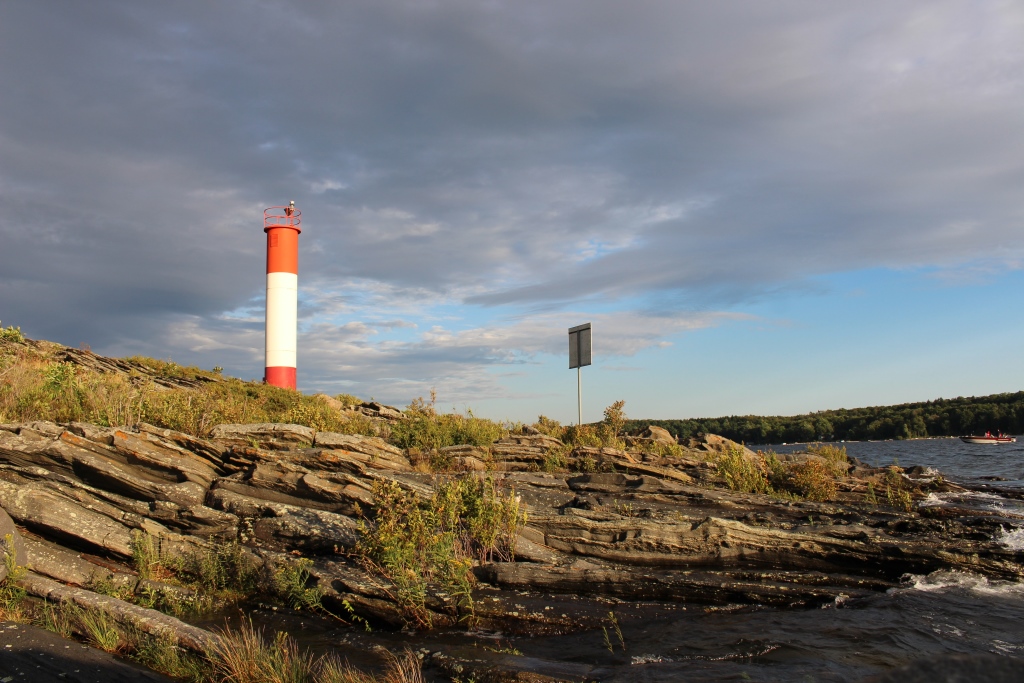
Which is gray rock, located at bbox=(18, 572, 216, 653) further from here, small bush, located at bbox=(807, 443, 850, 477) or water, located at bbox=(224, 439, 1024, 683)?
small bush, located at bbox=(807, 443, 850, 477)

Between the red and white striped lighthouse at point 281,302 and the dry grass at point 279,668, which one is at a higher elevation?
the red and white striped lighthouse at point 281,302

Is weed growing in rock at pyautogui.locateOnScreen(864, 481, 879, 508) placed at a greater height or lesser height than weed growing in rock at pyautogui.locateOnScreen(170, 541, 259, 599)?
greater

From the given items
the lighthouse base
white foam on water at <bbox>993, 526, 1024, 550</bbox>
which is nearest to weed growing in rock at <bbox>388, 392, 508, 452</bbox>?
white foam on water at <bbox>993, 526, 1024, 550</bbox>

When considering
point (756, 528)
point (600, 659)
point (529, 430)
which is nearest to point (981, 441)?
point (529, 430)

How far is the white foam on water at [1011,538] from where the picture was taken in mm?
10750

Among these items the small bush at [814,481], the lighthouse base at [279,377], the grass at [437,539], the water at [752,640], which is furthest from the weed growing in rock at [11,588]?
the lighthouse base at [279,377]

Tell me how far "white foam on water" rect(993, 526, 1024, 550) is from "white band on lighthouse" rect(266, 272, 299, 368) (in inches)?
1078

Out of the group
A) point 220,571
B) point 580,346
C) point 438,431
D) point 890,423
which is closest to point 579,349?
point 580,346

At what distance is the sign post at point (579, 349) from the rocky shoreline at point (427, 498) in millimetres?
7085

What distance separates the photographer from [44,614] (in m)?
7.85

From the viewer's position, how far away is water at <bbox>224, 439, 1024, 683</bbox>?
6.99 metres

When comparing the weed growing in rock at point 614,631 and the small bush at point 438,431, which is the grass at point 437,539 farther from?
the small bush at point 438,431

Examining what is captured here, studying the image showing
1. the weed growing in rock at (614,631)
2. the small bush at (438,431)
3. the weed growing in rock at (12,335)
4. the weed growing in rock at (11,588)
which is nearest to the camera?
the weed growing in rock at (614,631)

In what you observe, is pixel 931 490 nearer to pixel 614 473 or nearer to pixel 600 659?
pixel 614 473
